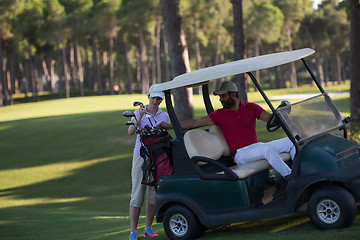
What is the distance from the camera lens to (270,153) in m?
5.79

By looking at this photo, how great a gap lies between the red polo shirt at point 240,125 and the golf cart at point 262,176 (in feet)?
0.44

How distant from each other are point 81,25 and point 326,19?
29.8 metres

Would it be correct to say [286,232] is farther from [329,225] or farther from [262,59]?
[262,59]

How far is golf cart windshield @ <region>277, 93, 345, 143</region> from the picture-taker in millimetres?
5699

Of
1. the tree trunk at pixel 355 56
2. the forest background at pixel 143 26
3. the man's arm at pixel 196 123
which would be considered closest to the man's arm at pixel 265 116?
the man's arm at pixel 196 123

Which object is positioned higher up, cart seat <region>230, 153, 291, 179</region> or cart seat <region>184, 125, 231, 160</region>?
cart seat <region>184, 125, 231, 160</region>

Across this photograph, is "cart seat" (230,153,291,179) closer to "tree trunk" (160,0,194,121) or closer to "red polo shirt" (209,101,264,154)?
"red polo shirt" (209,101,264,154)

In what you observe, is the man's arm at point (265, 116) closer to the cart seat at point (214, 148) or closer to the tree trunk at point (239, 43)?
the cart seat at point (214, 148)

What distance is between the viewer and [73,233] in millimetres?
9195

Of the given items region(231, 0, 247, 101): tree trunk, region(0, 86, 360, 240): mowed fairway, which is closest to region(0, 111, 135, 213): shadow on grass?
region(0, 86, 360, 240): mowed fairway

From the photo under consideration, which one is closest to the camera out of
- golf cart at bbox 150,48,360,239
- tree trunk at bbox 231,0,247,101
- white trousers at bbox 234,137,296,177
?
golf cart at bbox 150,48,360,239

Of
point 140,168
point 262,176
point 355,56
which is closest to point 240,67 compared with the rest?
point 262,176

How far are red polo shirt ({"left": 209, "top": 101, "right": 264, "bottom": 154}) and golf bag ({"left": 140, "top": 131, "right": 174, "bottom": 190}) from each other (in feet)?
2.32

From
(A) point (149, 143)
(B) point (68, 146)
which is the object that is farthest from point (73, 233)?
(B) point (68, 146)
